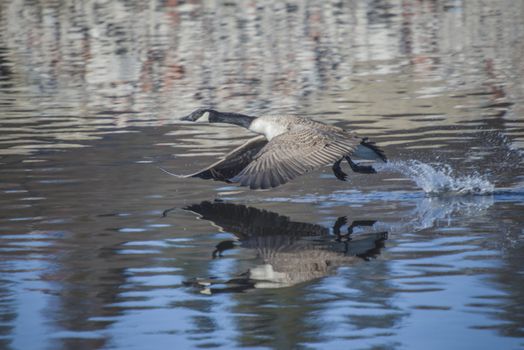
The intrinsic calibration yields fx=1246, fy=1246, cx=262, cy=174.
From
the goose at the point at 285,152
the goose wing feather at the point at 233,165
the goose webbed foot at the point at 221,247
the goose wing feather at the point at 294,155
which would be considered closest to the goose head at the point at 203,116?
the goose at the point at 285,152

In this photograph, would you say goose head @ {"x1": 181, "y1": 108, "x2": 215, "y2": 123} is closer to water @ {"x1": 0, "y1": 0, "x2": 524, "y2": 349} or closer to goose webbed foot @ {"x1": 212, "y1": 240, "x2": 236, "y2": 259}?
water @ {"x1": 0, "y1": 0, "x2": 524, "y2": 349}

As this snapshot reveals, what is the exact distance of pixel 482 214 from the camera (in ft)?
36.6

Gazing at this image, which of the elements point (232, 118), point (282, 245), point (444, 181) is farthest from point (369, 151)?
point (282, 245)

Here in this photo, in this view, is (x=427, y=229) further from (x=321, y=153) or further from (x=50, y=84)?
(x=50, y=84)

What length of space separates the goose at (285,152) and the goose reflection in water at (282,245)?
42 cm

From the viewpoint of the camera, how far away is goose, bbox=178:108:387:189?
10.7 meters

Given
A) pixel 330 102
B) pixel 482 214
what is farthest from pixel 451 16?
pixel 482 214

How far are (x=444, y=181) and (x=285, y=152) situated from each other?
87.6 inches

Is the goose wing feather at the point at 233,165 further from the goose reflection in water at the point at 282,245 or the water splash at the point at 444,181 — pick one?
the water splash at the point at 444,181

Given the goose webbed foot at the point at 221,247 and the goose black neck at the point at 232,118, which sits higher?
the goose black neck at the point at 232,118

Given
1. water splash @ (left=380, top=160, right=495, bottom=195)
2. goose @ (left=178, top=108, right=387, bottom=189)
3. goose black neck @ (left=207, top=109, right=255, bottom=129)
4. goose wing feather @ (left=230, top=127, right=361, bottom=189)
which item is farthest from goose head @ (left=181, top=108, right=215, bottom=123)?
water splash @ (left=380, top=160, right=495, bottom=195)

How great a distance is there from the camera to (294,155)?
10945mm

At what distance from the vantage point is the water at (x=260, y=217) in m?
7.75

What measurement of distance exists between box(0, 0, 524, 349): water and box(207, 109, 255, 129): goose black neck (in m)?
0.72
